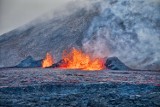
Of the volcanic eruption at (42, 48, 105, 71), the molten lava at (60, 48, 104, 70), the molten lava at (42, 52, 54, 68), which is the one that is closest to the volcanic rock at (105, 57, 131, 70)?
the volcanic eruption at (42, 48, 105, 71)

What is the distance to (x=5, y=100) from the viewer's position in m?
39.0

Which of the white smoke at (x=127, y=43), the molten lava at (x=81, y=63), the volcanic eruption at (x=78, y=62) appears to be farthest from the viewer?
the white smoke at (x=127, y=43)

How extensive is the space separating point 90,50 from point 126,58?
22.9 m

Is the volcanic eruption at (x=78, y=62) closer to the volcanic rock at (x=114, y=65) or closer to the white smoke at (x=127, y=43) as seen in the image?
the volcanic rock at (x=114, y=65)

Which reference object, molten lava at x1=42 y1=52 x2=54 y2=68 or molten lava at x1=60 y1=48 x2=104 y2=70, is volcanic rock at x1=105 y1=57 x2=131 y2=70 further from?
molten lava at x1=42 y1=52 x2=54 y2=68

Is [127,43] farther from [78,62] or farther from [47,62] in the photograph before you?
[47,62]

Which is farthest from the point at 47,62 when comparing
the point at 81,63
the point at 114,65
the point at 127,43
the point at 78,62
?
the point at 127,43

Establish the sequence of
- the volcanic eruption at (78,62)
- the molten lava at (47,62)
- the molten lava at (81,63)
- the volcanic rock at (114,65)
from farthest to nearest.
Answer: the molten lava at (47,62) → the volcanic eruption at (78,62) → the molten lava at (81,63) → the volcanic rock at (114,65)

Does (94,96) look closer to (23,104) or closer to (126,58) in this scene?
(23,104)

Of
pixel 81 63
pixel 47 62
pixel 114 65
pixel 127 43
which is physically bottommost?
pixel 114 65

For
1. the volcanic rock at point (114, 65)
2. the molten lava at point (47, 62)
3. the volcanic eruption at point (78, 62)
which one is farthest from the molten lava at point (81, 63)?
the molten lava at point (47, 62)

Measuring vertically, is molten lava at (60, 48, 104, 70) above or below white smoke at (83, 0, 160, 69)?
below

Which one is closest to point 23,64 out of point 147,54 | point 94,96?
point 147,54

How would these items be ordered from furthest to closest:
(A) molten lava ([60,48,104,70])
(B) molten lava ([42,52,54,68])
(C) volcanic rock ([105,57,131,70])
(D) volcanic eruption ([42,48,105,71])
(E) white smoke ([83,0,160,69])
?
(E) white smoke ([83,0,160,69])
(B) molten lava ([42,52,54,68])
(D) volcanic eruption ([42,48,105,71])
(A) molten lava ([60,48,104,70])
(C) volcanic rock ([105,57,131,70])
